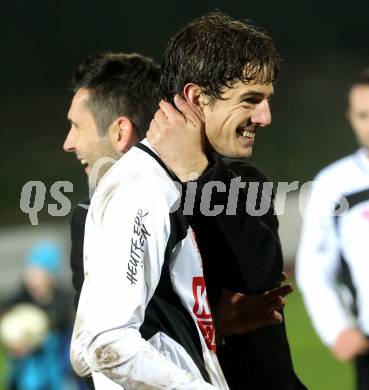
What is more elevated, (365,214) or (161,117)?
(161,117)

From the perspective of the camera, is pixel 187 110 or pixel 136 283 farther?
pixel 187 110

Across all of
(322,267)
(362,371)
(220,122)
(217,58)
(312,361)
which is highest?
(217,58)

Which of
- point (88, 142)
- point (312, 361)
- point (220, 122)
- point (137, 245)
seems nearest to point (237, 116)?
point (220, 122)

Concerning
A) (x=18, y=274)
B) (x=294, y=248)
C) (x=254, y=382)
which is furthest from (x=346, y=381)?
(x=254, y=382)

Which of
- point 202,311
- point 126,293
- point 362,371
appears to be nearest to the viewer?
point 126,293

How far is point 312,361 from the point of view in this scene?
23.0ft

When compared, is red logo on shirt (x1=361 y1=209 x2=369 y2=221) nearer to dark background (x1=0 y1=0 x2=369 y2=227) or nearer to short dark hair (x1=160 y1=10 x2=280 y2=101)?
short dark hair (x1=160 y1=10 x2=280 y2=101)

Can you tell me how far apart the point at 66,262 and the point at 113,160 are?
196 inches

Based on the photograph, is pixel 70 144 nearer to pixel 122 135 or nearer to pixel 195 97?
pixel 122 135

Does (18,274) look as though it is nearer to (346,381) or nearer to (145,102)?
(346,381)

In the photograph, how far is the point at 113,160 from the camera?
2342 mm

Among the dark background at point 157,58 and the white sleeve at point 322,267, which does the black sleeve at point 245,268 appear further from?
the dark background at point 157,58

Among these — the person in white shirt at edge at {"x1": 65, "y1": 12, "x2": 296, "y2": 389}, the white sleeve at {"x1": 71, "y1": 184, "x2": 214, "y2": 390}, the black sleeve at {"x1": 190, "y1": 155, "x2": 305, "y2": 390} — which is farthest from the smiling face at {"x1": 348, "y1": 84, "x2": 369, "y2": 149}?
the white sleeve at {"x1": 71, "y1": 184, "x2": 214, "y2": 390}

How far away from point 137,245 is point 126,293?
93 mm
